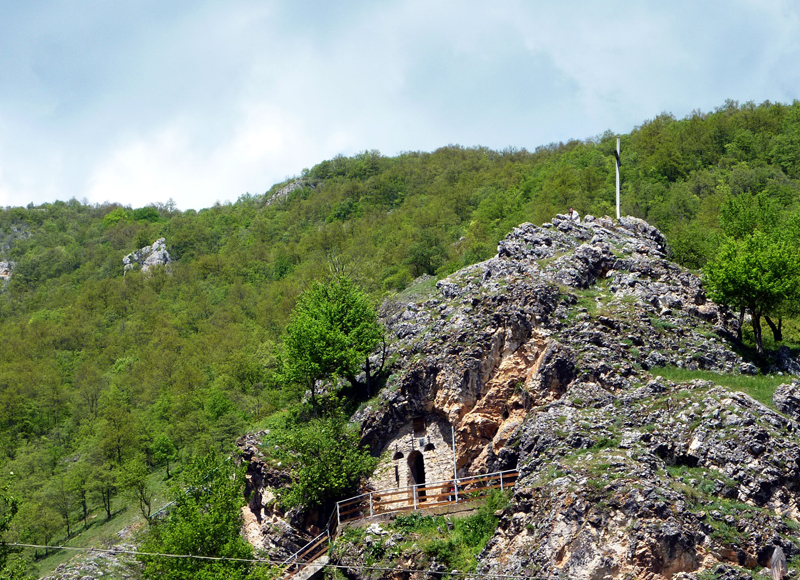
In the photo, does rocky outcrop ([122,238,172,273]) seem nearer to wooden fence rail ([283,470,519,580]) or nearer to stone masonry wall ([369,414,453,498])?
stone masonry wall ([369,414,453,498])

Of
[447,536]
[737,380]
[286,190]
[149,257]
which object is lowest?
[447,536]

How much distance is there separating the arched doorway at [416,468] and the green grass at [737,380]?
12.0 m

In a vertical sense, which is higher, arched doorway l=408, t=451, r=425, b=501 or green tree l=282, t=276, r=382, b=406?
green tree l=282, t=276, r=382, b=406

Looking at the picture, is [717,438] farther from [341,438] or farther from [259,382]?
[259,382]

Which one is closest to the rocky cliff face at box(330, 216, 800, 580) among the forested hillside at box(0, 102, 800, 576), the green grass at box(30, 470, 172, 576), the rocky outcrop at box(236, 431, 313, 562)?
the rocky outcrop at box(236, 431, 313, 562)

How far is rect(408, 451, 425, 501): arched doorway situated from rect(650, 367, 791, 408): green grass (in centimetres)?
1201

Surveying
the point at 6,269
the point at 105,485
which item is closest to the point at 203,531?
the point at 105,485

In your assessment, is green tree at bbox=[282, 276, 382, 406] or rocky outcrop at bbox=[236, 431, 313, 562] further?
green tree at bbox=[282, 276, 382, 406]

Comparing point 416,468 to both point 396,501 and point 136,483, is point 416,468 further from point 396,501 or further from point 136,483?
point 136,483

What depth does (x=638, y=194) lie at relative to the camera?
78.5 meters

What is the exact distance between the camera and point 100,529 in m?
60.4

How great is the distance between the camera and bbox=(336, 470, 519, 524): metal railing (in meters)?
32.9

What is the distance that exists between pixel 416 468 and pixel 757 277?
61.2ft

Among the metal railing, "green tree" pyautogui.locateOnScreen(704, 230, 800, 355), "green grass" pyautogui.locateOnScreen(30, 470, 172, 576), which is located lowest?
"green grass" pyautogui.locateOnScreen(30, 470, 172, 576)
